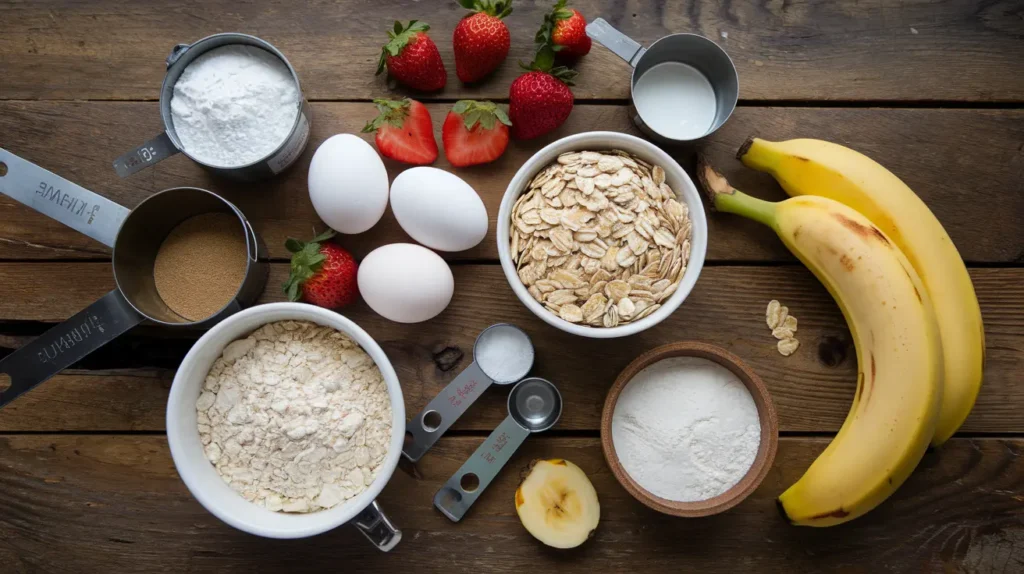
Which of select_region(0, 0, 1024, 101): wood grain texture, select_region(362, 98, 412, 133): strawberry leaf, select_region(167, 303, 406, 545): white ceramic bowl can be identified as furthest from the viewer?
select_region(0, 0, 1024, 101): wood grain texture

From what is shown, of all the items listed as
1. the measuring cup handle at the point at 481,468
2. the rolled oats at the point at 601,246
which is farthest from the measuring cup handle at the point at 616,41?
the measuring cup handle at the point at 481,468

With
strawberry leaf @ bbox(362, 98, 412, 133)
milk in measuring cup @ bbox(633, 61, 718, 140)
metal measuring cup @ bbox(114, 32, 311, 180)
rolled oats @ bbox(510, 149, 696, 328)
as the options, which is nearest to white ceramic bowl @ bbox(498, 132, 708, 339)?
rolled oats @ bbox(510, 149, 696, 328)

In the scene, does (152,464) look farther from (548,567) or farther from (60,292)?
(548,567)

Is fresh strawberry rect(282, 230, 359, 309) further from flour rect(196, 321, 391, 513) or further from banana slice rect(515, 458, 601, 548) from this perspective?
banana slice rect(515, 458, 601, 548)

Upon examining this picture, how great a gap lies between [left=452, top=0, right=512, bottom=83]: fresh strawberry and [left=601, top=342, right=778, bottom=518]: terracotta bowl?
0.53 m

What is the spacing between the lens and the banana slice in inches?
37.9

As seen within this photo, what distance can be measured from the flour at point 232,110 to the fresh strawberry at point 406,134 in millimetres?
138

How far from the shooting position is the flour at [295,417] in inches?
33.7

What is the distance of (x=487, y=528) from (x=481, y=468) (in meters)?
0.11

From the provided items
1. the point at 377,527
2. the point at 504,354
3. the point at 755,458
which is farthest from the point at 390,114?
the point at 755,458

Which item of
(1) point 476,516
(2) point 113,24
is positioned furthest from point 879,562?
(2) point 113,24

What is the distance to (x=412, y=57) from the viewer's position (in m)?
0.96

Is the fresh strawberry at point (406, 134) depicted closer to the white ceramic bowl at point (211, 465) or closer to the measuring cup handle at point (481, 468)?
the white ceramic bowl at point (211, 465)

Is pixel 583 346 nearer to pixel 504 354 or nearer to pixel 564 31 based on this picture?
pixel 504 354
